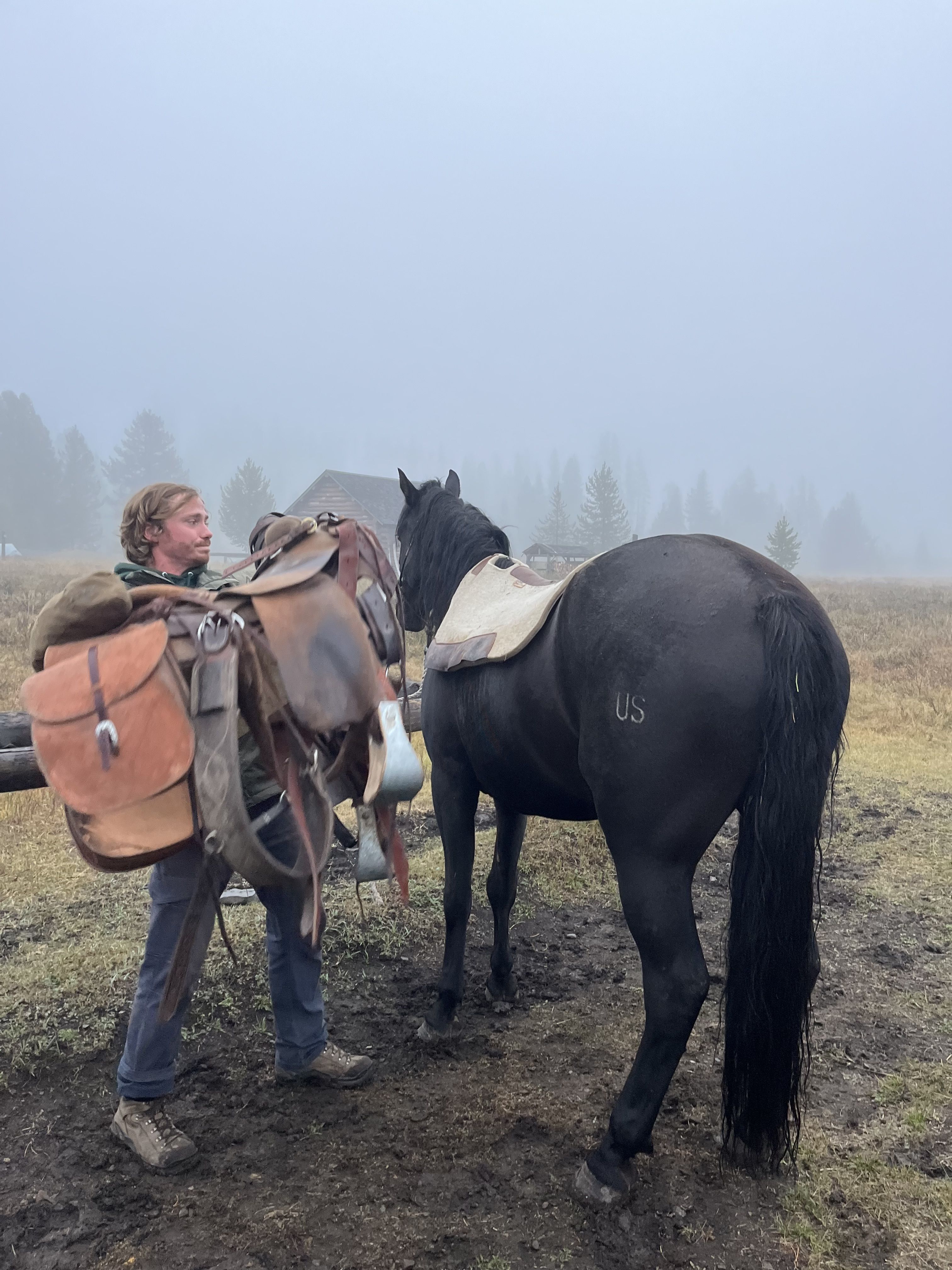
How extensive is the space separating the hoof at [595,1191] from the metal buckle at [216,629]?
1.94m

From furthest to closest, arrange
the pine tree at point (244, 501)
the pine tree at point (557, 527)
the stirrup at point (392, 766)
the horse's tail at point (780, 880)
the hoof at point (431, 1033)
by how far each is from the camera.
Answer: the pine tree at point (557, 527), the pine tree at point (244, 501), the hoof at point (431, 1033), the horse's tail at point (780, 880), the stirrup at point (392, 766)

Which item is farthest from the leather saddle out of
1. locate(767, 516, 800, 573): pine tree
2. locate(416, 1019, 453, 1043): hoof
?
locate(767, 516, 800, 573): pine tree

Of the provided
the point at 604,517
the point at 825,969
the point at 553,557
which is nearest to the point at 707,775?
the point at 825,969

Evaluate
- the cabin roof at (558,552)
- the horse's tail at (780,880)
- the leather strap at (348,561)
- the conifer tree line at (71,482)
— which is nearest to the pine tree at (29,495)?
the conifer tree line at (71,482)

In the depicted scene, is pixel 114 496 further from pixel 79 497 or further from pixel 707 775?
pixel 707 775

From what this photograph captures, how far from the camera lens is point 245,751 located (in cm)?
218

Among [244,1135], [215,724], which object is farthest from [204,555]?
[244,1135]

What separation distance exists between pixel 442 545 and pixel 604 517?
71135mm

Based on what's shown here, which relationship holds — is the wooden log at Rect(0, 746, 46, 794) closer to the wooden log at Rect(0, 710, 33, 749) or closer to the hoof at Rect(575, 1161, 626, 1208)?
the wooden log at Rect(0, 710, 33, 749)

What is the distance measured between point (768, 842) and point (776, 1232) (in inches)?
42.8

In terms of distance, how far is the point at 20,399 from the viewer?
71625mm

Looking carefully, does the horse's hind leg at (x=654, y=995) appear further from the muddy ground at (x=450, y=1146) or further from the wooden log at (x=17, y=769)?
the wooden log at (x=17, y=769)

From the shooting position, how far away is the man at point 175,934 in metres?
2.26

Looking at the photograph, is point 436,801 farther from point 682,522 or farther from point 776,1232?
point 682,522
